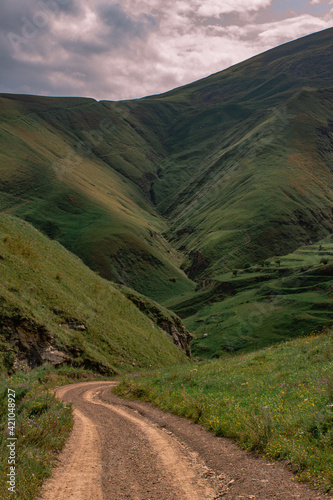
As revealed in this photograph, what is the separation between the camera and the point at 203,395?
1338 centimetres

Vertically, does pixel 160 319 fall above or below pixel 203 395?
below

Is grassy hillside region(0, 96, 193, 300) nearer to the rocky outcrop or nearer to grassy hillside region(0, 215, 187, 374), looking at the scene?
grassy hillside region(0, 215, 187, 374)

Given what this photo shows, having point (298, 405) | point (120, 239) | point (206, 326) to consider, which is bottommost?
point (206, 326)

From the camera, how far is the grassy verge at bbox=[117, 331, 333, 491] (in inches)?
290

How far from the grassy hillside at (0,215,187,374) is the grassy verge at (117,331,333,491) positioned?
849 centimetres

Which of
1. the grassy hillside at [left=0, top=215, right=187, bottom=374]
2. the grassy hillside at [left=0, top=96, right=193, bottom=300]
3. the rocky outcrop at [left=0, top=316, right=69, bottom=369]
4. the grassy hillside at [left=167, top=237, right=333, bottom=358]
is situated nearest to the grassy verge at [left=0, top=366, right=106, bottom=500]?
the rocky outcrop at [left=0, top=316, right=69, bottom=369]

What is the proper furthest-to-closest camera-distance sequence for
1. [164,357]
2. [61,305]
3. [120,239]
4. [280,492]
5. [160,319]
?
[120,239] < [160,319] < [164,357] < [61,305] < [280,492]

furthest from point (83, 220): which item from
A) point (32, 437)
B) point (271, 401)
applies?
point (32, 437)

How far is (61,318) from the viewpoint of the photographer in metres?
29.5

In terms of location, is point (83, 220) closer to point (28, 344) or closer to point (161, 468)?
point (28, 344)

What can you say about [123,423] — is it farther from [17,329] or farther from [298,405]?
[17,329]

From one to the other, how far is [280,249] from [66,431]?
495ft

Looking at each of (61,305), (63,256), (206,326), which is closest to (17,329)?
(61,305)

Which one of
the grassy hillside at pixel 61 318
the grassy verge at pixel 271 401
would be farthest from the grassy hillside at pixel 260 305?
the grassy verge at pixel 271 401
